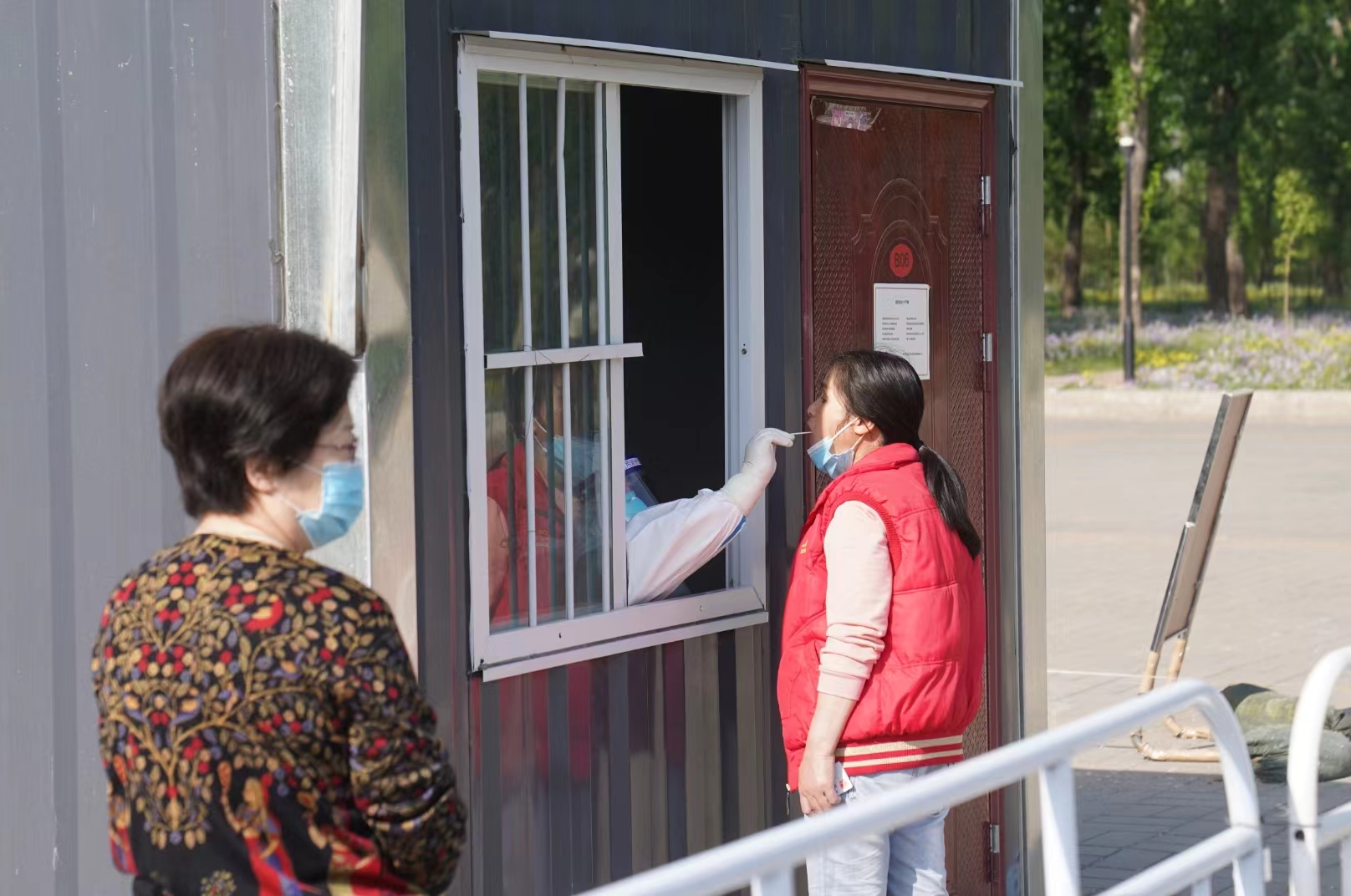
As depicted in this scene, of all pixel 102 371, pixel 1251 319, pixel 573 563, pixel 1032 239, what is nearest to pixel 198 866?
pixel 102 371

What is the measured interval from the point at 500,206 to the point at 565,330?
1.11ft

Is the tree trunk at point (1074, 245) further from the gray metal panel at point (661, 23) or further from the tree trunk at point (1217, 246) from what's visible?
the gray metal panel at point (661, 23)

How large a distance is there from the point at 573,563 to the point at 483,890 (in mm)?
777

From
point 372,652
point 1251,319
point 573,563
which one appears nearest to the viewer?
point 372,652

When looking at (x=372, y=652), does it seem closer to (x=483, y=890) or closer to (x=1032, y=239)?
(x=483, y=890)

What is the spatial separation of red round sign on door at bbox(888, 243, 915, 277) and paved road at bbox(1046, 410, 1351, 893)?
6.22 feet

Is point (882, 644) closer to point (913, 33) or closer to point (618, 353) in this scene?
point (618, 353)

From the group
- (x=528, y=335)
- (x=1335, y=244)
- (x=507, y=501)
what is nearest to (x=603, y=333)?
(x=528, y=335)

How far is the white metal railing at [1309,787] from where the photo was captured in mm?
3461

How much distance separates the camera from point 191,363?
88.7 inches

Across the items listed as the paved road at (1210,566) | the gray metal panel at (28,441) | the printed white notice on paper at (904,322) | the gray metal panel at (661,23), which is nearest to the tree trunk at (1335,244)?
the paved road at (1210,566)

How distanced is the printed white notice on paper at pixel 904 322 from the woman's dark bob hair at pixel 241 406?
9.61ft

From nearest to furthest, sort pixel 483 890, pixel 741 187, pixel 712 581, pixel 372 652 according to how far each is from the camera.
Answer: pixel 372 652
pixel 483 890
pixel 741 187
pixel 712 581

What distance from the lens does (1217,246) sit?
119 feet
